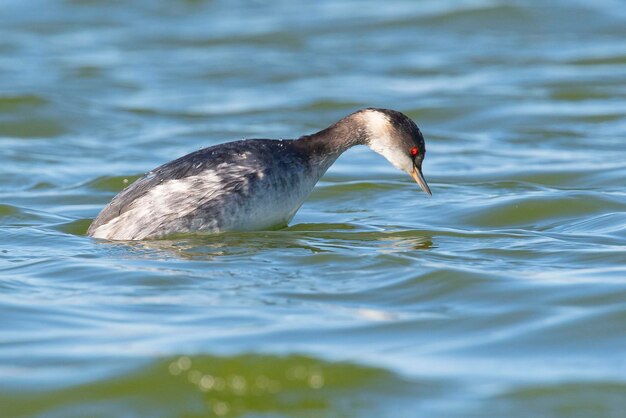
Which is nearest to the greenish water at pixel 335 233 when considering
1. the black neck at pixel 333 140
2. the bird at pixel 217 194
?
the bird at pixel 217 194

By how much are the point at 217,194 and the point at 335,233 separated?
115cm

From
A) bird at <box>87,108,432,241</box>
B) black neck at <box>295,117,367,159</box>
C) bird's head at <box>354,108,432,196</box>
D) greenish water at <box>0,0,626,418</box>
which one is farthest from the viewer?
bird's head at <box>354,108,432,196</box>

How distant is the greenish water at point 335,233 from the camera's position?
6.55 meters

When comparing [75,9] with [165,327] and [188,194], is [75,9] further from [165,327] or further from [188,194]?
[165,327]

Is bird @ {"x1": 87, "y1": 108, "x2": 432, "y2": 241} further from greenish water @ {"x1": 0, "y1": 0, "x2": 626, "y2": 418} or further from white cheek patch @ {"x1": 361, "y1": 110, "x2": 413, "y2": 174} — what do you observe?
white cheek patch @ {"x1": 361, "y1": 110, "x2": 413, "y2": 174}

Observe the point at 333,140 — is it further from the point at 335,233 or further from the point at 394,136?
the point at 335,233

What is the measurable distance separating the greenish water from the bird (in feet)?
0.59

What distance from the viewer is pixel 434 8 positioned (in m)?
23.4

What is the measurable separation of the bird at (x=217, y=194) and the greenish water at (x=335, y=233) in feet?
0.59

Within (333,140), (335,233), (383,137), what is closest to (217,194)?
(335,233)

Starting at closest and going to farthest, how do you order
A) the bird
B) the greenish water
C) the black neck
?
the greenish water → the bird → the black neck

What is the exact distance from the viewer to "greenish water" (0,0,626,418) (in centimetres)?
655

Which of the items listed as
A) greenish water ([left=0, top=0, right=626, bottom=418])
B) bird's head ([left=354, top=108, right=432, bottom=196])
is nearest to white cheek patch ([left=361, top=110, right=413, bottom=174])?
bird's head ([left=354, top=108, right=432, bottom=196])

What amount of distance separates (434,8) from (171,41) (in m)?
4.97
